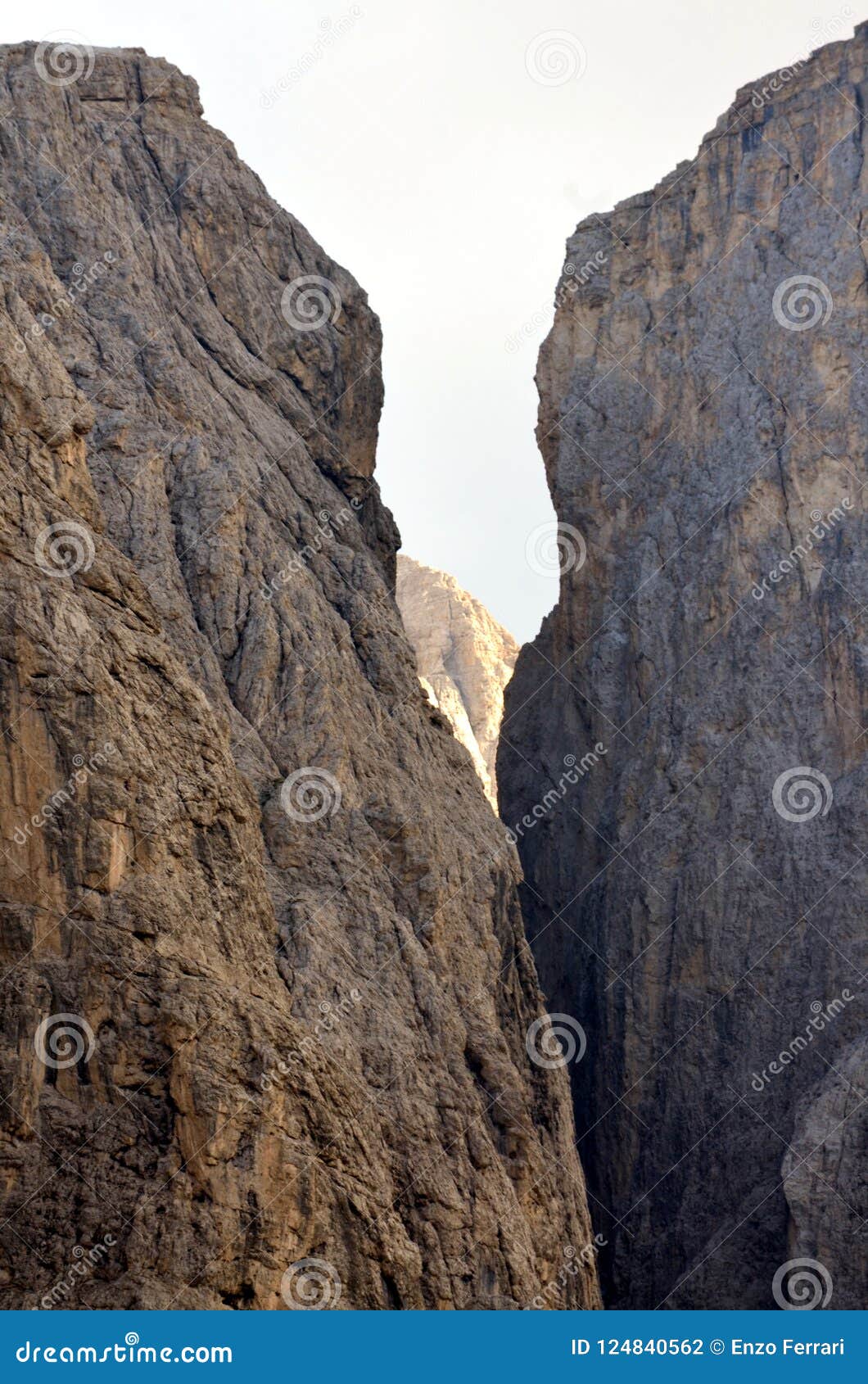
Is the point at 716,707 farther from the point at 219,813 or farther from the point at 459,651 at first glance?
the point at 459,651

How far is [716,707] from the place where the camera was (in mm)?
52312

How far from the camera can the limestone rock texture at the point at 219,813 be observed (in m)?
25.5

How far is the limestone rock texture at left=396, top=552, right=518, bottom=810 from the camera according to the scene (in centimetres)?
8775

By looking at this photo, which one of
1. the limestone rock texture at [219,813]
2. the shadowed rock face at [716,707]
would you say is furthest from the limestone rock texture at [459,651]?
the limestone rock texture at [219,813]

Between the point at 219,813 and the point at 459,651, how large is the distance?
62.8 metres

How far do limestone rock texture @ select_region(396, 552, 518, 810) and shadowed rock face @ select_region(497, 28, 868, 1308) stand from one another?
88.9 ft

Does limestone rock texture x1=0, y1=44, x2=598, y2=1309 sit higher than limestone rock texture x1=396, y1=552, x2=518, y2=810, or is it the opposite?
limestone rock texture x1=396, y1=552, x2=518, y2=810

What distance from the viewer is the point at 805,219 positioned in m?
56.2

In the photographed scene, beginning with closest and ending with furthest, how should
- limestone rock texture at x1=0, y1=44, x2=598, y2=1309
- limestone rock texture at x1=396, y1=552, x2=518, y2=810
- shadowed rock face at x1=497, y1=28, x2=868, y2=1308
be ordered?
limestone rock texture at x1=0, y1=44, x2=598, y2=1309 < shadowed rock face at x1=497, y1=28, x2=868, y2=1308 < limestone rock texture at x1=396, y1=552, x2=518, y2=810

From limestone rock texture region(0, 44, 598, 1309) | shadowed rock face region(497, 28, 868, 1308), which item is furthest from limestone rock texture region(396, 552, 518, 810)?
limestone rock texture region(0, 44, 598, 1309)

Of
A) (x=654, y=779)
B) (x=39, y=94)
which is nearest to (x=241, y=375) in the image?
(x=39, y=94)

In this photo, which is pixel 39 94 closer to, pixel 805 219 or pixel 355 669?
pixel 355 669

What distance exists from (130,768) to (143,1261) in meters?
6.44

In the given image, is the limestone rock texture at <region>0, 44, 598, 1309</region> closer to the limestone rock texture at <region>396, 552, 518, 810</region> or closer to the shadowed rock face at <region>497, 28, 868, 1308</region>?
the shadowed rock face at <region>497, 28, 868, 1308</region>
